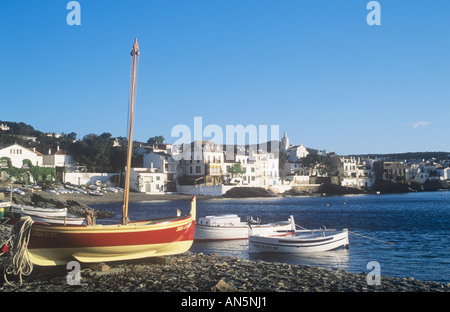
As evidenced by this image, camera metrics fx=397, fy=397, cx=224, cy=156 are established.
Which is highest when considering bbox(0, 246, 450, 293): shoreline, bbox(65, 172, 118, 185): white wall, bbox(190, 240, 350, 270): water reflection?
bbox(65, 172, 118, 185): white wall

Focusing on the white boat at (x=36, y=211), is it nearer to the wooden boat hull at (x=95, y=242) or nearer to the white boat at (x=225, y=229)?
the white boat at (x=225, y=229)

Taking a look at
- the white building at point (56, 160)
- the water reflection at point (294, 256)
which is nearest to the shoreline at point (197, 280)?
the water reflection at point (294, 256)

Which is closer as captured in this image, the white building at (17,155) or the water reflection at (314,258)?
the water reflection at (314,258)

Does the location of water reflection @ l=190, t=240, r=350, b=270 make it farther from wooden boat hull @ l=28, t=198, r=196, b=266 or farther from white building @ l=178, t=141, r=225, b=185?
white building @ l=178, t=141, r=225, b=185

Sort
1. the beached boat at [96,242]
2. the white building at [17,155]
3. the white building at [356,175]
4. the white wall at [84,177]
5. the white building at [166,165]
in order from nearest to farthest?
the beached boat at [96,242] → the white building at [17,155] → the white wall at [84,177] → the white building at [166,165] → the white building at [356,175]

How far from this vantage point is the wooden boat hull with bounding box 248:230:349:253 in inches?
810

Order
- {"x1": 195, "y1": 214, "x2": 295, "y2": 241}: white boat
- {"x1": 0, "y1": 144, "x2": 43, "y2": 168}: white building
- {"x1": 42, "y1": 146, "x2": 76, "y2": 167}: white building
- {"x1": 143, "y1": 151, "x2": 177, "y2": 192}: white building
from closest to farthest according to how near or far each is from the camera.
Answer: {"x1": 195, "y1": 214, "x2": 295, "y2": 241}: white boat, {"x1": 0, "y1": 144, "x2": 43, "y2": 168}: white building, {"x1": 42, "y1": 146, "x2": 76, "y2": 167}: white building, {"x1": 143, "y1": 151, "x2": 177, "y2": 192}: white building

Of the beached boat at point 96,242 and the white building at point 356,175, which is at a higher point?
the white building at point 356,175

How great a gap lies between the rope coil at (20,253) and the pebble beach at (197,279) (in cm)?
24

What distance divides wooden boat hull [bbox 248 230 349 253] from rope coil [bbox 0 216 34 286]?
12.0 meters

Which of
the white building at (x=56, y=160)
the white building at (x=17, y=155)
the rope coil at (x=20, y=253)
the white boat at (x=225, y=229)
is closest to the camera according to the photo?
the rope coil at (x=20, y=253)

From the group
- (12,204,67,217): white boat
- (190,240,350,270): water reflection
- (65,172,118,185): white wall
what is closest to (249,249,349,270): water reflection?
(190,240,350,270): water reflection

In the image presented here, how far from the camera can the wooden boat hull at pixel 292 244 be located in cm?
2056
